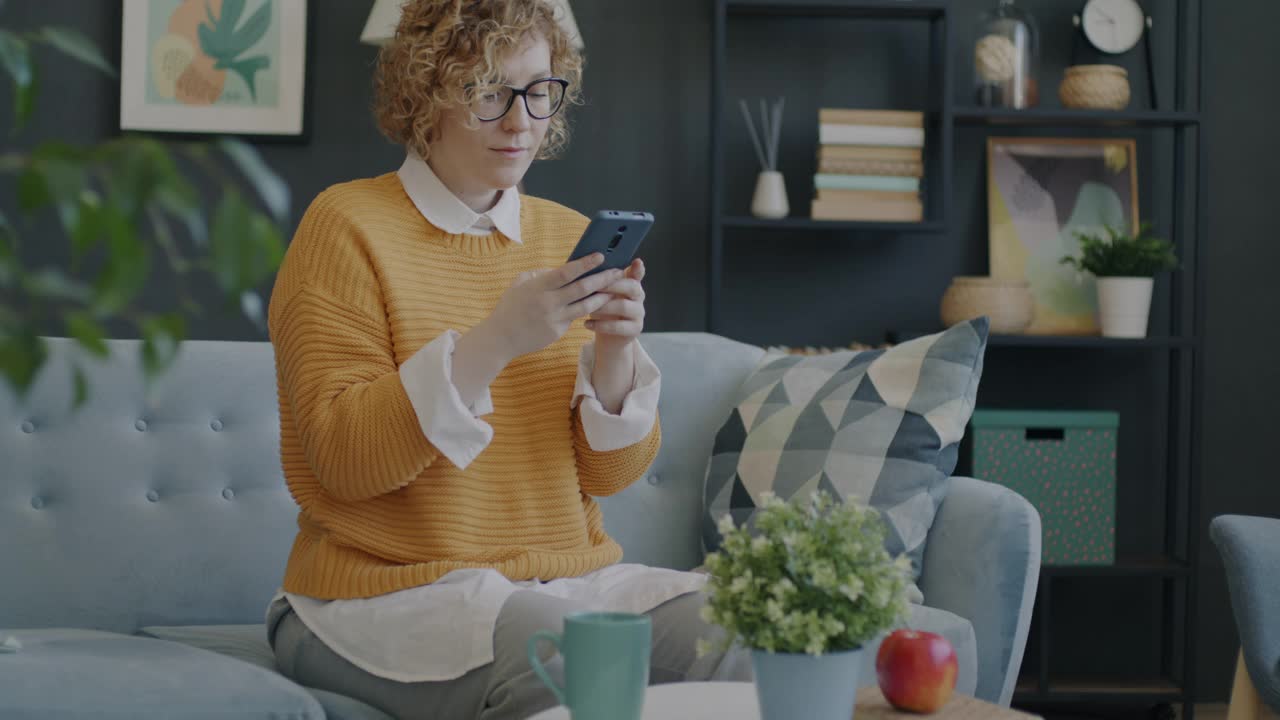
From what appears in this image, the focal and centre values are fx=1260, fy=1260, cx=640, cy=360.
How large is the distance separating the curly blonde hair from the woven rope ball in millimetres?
1600

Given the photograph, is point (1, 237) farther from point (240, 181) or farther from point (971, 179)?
point (971, 179)

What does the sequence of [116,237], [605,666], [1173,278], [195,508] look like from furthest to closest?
[1173,278] < [195,508] < [605,666] < [116,237]

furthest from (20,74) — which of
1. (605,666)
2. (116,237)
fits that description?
(605,666)

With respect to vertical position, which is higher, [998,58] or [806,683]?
[998,58]

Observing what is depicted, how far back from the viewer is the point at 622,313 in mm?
1562

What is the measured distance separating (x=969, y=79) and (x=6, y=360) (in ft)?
10.3

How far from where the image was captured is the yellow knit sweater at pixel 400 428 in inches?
59.1

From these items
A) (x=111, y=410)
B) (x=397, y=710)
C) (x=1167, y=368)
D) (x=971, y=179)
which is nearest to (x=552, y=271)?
(x=397, y=710)

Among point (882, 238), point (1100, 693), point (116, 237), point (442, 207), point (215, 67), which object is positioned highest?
point (215, 67)

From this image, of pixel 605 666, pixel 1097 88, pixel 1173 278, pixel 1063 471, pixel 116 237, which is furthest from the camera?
pixel 1173 278

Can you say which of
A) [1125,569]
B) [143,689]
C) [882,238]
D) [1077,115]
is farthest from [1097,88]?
[143,689]

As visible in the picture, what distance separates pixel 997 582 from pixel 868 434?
31 cm

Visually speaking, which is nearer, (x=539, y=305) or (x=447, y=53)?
(x=539, y=305)

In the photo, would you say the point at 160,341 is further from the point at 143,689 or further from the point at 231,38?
the point at 231,38
